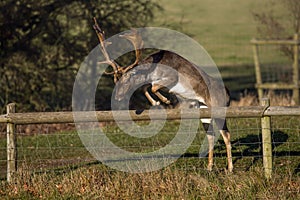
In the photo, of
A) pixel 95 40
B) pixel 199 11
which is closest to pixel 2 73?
pixel 95 40

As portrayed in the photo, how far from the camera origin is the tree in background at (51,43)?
19.3 m

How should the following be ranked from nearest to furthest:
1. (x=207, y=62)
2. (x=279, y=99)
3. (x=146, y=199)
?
(x=146, y=199), (x=279, y=99), (x=207, y=62)

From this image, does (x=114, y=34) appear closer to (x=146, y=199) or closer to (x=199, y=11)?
(x=146, y=199)

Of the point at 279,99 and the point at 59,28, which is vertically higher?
the point at 59,28

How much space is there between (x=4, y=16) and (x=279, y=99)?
7899 mm

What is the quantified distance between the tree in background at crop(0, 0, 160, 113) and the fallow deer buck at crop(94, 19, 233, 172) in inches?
334

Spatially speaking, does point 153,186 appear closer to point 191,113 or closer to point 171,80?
point 191,113

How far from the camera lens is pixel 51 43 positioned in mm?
20016

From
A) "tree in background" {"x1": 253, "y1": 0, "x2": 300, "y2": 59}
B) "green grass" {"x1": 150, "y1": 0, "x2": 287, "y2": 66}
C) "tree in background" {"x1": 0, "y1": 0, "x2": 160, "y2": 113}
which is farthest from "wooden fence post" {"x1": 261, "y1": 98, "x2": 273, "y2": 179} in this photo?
"green grass" {"x1": 150, "y1": 0, "x2": 287, "y2": 66}

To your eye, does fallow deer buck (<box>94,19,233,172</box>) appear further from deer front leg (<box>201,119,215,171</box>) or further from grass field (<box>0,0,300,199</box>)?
grass field (<box>0,0,300,199</box>)

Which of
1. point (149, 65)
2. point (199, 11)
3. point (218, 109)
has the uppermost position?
point (199, 11)

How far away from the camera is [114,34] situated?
19500mm

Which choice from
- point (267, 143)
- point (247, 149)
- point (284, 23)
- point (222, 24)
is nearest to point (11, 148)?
point (267, 143)

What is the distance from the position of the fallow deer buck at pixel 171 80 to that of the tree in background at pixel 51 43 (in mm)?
8477
